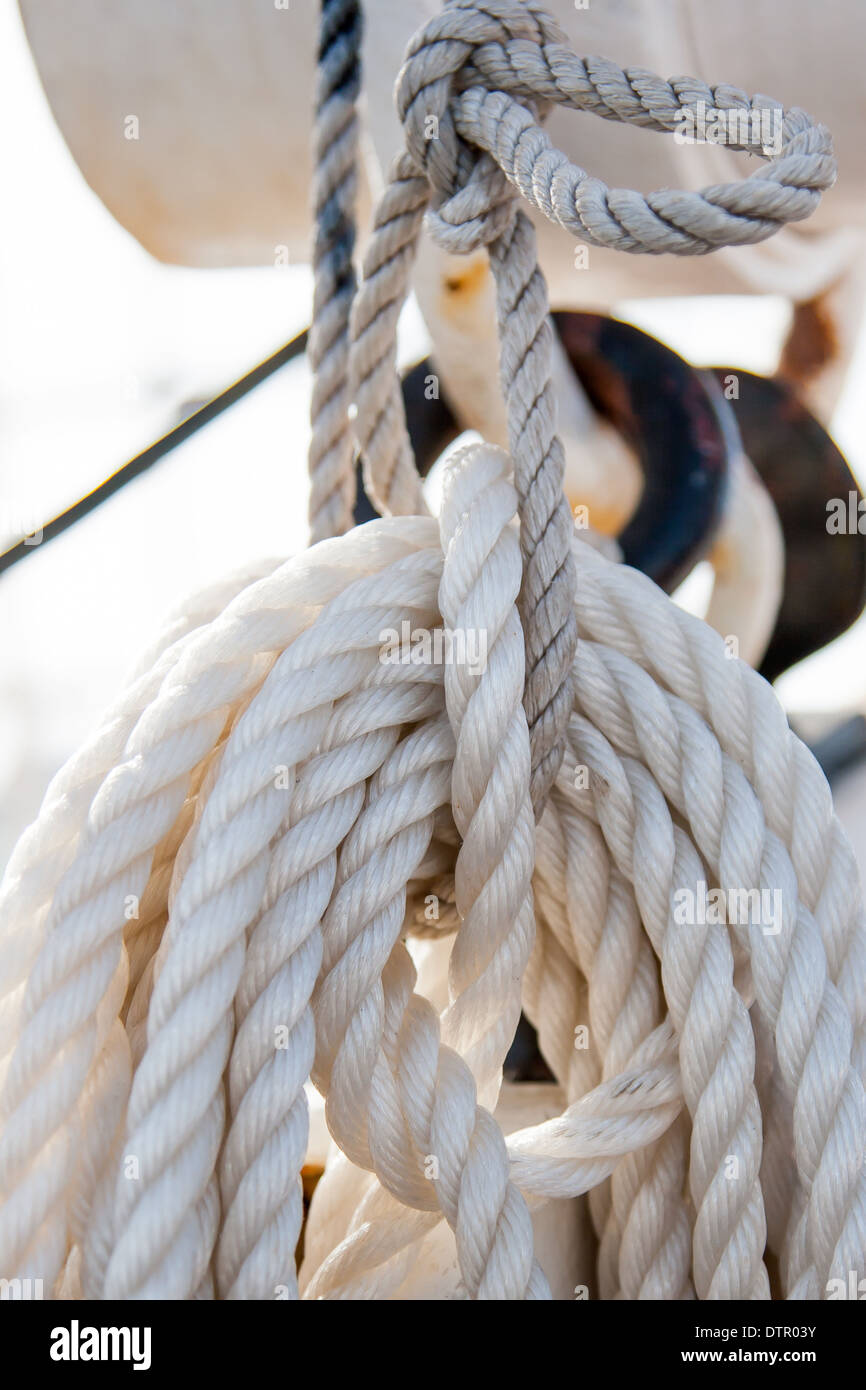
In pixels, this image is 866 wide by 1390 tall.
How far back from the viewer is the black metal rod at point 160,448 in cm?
98

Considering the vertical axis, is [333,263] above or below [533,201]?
above

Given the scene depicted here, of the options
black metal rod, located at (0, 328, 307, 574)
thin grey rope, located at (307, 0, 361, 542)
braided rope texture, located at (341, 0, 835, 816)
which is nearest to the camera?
braided rope texture, located at (341, 0, 835, 816)

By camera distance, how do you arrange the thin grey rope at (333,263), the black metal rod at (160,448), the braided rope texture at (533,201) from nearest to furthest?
the braided rope texture at (533,201), the thin grey rope at (333,263), the black metal rod at (160,448)

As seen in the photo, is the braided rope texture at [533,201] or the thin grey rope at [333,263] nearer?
the braided rope texture at [533,201]

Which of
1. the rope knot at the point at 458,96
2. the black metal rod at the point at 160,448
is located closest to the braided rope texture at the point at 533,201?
the rope knot at the point at 458,96

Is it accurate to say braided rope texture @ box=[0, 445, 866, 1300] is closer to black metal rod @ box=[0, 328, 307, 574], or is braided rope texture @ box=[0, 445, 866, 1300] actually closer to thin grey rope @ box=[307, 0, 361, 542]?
thin grey rope @ box=[307, 0, 361, 542]

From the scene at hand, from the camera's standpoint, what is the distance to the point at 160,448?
1.00 meters

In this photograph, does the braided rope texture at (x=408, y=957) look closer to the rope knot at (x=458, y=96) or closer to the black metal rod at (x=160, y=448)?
the rope knot at (x=458, y=96)

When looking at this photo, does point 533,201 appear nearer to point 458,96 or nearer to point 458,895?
point 458,96

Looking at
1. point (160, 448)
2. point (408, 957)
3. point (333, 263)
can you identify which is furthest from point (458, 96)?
point (160, 448)

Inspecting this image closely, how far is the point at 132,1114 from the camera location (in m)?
0.37

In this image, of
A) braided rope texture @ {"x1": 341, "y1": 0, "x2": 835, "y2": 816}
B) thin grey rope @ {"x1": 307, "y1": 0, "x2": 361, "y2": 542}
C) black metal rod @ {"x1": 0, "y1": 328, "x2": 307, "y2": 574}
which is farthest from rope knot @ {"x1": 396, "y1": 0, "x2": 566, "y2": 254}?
black metal rod @ {"x1": 0, "y1": 328, "x2": 307, "y2": 574}

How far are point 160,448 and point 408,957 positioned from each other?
0.68m

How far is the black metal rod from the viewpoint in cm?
98
